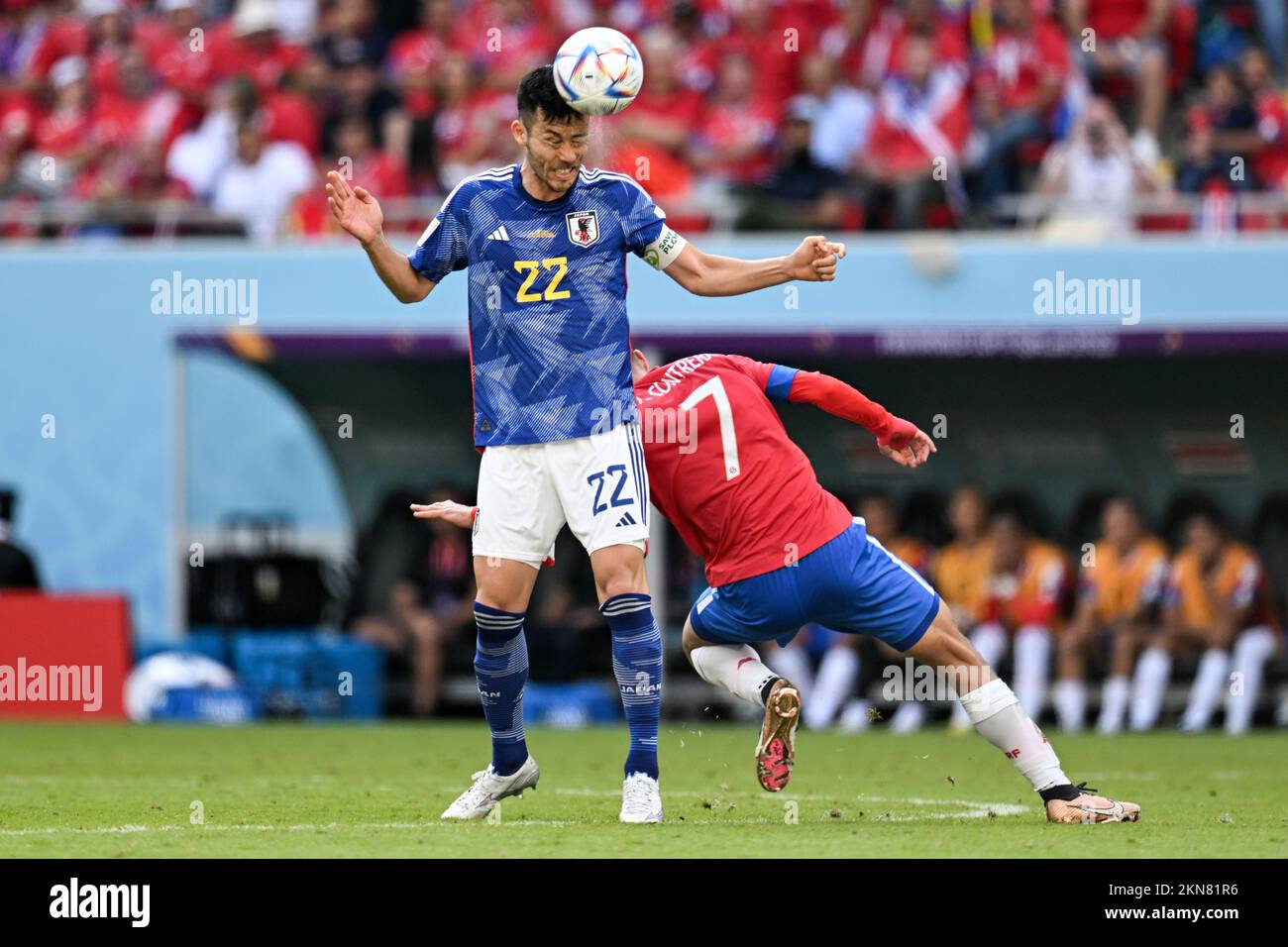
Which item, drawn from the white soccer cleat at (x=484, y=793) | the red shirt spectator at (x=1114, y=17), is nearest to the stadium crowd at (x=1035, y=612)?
the red shirt spectator at (x=1114, y=17)

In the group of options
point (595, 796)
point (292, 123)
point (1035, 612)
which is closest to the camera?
point (595, 796)

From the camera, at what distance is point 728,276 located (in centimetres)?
798

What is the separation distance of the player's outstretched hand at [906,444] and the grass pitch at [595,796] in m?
1.30

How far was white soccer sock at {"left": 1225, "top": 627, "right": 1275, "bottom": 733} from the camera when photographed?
1573cm

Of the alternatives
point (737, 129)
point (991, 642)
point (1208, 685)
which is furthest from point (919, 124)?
point (1208, 685)

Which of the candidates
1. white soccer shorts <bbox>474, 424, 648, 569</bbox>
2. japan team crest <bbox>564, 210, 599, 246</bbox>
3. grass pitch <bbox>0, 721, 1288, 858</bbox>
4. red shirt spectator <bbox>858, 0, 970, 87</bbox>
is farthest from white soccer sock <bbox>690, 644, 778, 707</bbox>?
red shirt spectator <bbox>858, 0, 970, 87</bbox>

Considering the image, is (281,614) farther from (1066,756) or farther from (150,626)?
(1066,756)

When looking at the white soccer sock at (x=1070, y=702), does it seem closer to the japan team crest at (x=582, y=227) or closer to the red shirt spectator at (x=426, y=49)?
the red shirt spectator at (x=426, y=49)

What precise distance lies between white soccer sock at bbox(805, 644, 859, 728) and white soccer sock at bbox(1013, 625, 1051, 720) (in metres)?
1.17

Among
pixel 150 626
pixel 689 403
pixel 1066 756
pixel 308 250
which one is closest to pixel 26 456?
pixel 150 626

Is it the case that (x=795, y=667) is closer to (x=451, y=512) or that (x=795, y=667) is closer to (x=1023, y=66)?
(x=1023, y=66)

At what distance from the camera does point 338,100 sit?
1878 cm

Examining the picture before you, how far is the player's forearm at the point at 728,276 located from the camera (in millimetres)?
7863

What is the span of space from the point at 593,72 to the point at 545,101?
197 millimetres
